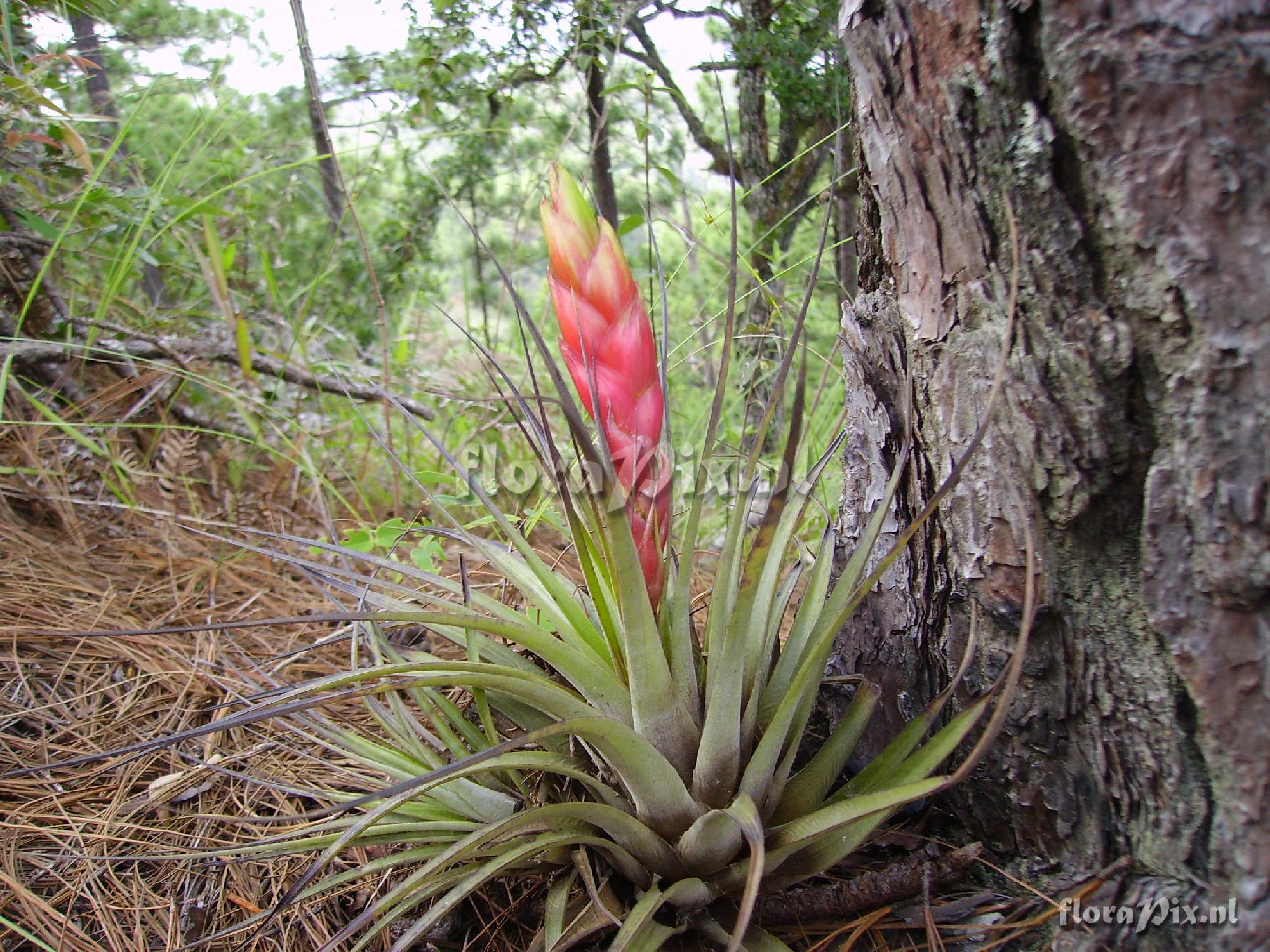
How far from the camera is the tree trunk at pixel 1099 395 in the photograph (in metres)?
0.77

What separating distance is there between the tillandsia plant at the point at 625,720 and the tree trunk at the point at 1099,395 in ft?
0.39

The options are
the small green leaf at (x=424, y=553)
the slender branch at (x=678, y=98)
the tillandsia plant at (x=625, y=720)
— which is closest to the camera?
the tillandsia plant at (x=625, y=720)

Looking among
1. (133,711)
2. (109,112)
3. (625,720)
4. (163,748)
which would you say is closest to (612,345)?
(625,720)

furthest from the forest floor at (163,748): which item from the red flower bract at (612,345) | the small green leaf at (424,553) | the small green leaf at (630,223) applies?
the small green leaf at (630,223)

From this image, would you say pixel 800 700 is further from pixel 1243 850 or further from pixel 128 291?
pixel 128 291

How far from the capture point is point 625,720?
1.05m

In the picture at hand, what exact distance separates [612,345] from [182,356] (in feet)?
5.55

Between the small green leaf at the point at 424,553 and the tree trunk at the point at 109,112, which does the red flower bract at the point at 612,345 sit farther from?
the tree trunk at the point at 109,112

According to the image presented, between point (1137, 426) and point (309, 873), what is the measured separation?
3.34 feet

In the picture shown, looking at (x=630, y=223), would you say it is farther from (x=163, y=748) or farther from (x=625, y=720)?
(x=163, y=748)

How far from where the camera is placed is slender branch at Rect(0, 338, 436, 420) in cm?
197

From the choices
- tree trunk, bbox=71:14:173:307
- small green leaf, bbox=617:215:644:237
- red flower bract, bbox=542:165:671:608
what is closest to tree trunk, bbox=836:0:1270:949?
red flower bract, bbox=542:165:671:608

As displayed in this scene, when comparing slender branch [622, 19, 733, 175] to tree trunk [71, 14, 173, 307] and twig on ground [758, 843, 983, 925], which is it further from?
twig on ground [758, 843, 983, 925]

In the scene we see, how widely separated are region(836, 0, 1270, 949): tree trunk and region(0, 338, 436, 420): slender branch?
4.31 feet
